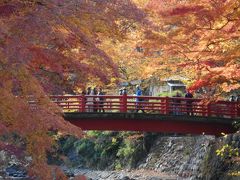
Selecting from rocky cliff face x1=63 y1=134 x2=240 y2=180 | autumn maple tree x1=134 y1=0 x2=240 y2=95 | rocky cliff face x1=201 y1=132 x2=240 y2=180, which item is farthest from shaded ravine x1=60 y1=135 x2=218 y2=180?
autumn maple tree x1=134 y1=0 x2=240 y2=95

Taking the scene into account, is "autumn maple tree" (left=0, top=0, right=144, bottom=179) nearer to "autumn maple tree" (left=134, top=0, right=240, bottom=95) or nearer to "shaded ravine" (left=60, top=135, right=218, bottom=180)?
"autumn maple tree" (left=134, top=0, right=240, bottom=95)

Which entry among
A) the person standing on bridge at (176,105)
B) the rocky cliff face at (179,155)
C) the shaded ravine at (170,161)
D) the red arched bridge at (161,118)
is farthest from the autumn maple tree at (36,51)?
the rocky cliff face at (179,155)

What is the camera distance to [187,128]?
21.8 metres

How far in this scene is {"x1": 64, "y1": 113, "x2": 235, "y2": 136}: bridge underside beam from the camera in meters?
21.3

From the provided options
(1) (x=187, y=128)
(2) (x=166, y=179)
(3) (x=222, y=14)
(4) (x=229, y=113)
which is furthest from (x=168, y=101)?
(3) (x=222, y=14)

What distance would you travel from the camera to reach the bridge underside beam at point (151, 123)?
840 inches

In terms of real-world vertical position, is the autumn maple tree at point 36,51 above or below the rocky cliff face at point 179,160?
above

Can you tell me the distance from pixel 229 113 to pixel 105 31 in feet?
44.8

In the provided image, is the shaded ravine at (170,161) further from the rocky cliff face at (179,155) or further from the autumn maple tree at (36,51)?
the autumn maple tree at (36,51)

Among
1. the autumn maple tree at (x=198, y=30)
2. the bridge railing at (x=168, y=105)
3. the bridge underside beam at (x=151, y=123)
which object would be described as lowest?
the bridge underside beam at (x=151, y=123)

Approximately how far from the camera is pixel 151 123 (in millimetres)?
21625

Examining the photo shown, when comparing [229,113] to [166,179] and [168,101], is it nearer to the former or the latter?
[168,101]

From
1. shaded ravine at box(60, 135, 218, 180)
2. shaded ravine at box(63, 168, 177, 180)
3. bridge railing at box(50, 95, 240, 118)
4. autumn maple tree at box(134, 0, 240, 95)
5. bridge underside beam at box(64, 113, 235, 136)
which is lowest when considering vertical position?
shaded ravine at box(63, 168, 177, 180)

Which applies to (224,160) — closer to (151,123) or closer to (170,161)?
(151,123)
